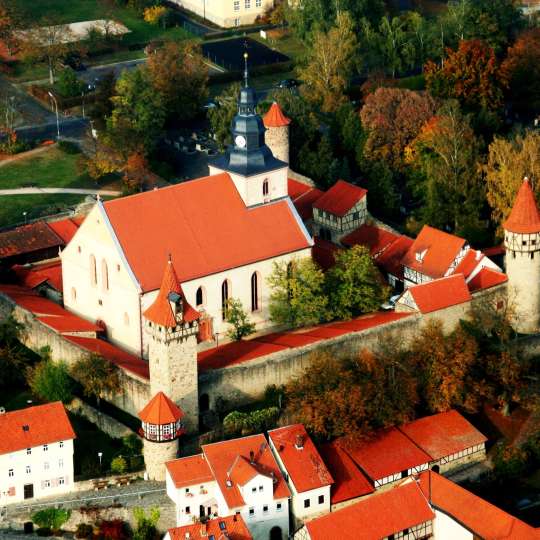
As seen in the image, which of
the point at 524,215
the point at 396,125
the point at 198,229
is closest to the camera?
the point at 198,229

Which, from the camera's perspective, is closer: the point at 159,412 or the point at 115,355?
the point at 159,412

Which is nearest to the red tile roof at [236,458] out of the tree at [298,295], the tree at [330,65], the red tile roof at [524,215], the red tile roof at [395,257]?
the tree at [298,295]

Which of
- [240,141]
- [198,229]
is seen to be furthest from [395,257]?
[198,229]

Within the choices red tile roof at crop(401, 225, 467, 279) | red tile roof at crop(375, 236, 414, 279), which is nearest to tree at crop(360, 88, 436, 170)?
red tile roof at crop(375, 236, 414, 279)

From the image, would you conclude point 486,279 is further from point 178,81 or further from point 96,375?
point 178,81

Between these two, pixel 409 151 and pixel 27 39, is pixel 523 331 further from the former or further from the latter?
pixel 27 39

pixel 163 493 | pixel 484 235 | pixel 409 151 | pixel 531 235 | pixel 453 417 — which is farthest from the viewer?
pixel 409 151

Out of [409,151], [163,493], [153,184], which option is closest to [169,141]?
[153,184]
